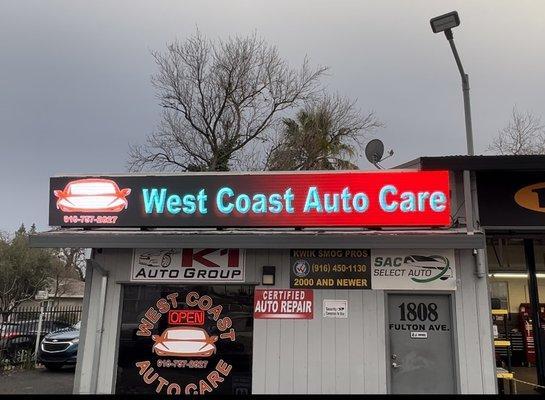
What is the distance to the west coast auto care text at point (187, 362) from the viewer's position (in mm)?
8805

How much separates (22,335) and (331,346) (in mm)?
12684

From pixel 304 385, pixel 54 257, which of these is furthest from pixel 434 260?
pixel 54 257

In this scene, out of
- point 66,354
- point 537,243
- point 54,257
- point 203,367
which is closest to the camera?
point 203,367

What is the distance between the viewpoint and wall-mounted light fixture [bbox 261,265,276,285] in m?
8.82

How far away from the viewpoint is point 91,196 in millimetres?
9250

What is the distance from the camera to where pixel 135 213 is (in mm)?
9094

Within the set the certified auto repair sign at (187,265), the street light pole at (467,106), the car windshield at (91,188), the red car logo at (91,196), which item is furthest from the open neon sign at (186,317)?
the street light pole at (467,106)

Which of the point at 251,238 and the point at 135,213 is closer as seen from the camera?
the point at 251,238

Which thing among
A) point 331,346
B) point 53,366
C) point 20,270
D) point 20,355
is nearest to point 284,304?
point 331,346

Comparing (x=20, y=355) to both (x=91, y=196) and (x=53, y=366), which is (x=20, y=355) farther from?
(x=91, y=196)

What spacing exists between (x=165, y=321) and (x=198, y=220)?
6.59ft

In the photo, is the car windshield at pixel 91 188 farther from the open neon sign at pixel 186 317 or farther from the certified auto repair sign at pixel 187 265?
the open neon sign at pixel 186 317

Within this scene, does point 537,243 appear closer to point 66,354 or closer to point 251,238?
point 251,238

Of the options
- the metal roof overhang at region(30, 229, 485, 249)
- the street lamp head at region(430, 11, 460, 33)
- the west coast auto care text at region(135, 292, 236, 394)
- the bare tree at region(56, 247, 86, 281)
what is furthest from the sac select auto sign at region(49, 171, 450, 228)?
the bare tree at region(56, 247, 86, 281)
